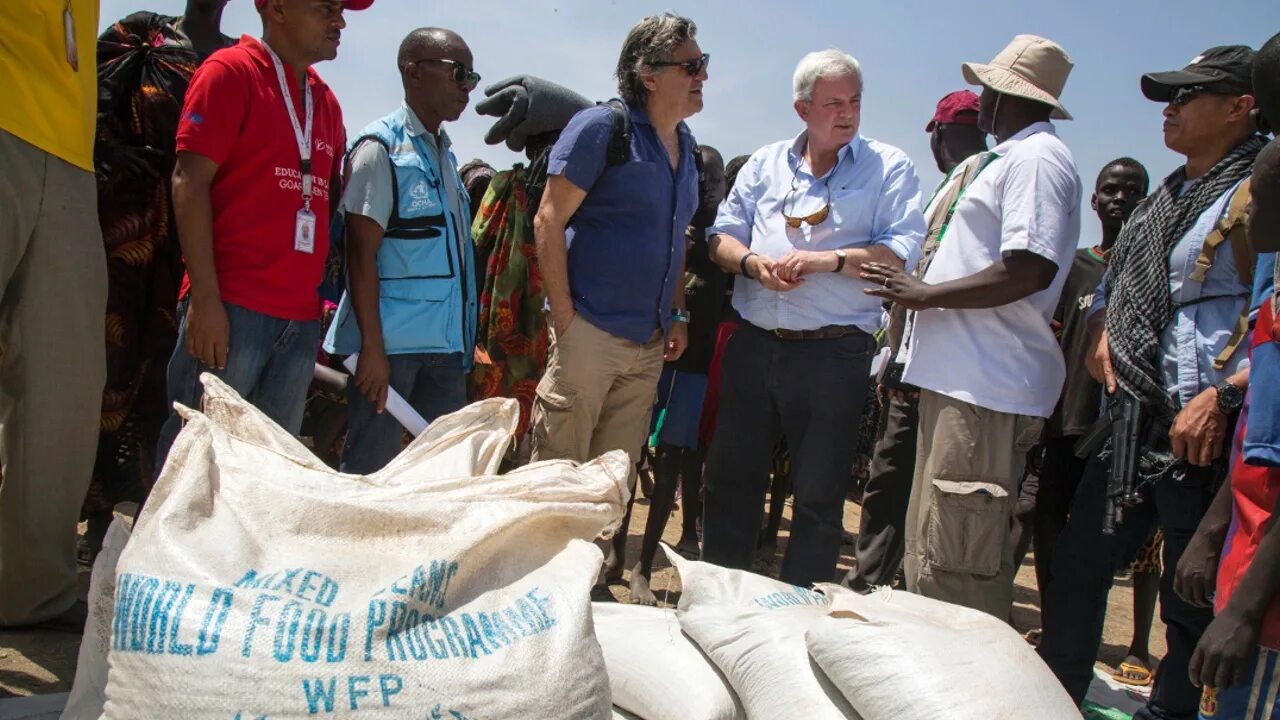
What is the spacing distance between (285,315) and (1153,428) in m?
2.54

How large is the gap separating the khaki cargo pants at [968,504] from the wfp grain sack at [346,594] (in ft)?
4.61

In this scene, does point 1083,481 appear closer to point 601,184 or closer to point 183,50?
point 601,184

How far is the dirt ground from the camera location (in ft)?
8.09

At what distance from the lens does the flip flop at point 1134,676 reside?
12.3 feet

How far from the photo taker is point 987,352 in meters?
2.99

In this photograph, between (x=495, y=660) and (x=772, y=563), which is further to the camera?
(x=772, y=563)

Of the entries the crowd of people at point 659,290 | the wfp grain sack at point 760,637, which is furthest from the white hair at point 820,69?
the wfp grain sack at point 760,637

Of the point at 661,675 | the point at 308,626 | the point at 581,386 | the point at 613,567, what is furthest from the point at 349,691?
the point at 613,567

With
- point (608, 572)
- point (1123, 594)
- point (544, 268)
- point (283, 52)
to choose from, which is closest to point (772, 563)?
point (608, 572)

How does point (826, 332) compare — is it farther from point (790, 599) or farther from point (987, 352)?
point (790, 599)

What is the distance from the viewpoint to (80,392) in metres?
2.57

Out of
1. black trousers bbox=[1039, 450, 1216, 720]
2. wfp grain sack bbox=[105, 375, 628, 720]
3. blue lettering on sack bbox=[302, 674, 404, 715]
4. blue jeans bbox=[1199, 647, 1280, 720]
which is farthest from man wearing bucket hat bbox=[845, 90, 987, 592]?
blue lettering on sack bbox=[302, 674, 404, 715]

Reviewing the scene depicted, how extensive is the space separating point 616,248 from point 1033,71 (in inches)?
59.1

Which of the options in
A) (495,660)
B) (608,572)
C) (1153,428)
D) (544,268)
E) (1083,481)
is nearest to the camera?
(495,660)
